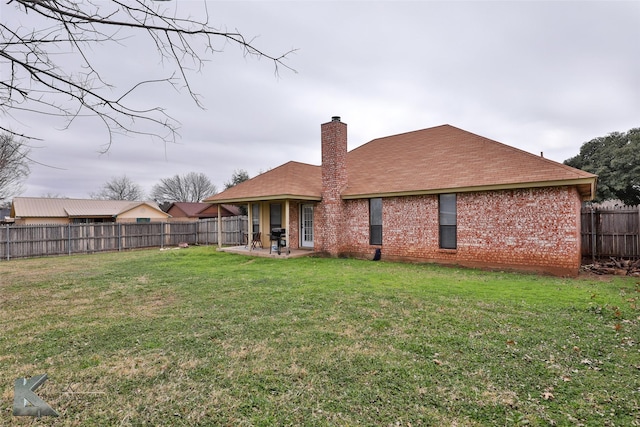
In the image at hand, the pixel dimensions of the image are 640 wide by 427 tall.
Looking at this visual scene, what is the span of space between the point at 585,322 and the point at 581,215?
27.2ft

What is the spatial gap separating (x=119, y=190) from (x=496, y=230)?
2629 inches

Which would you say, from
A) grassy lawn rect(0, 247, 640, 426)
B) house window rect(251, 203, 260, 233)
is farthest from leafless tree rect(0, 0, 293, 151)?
house window rect(251, 203, 260, 233)

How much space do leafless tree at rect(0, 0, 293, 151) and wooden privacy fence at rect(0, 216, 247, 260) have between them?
56.3 ft

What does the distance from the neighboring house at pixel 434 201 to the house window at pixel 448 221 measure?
0.03 m

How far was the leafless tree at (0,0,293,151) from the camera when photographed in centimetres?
196

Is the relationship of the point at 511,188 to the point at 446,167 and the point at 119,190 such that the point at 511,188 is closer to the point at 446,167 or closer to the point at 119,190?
the point at 446,167

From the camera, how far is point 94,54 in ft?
7.27

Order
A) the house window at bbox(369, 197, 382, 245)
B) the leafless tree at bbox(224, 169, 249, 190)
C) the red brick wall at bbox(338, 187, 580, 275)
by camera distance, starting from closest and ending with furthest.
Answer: the red brick wall at bbox(338, 187, 580, 275) → the house window at bbox(369, 197, 382, 245) → the leafless tree at bbox(224, 169, 249, 190)

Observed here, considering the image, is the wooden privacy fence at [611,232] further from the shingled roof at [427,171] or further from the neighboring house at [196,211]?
the neighboring house at [196,211]

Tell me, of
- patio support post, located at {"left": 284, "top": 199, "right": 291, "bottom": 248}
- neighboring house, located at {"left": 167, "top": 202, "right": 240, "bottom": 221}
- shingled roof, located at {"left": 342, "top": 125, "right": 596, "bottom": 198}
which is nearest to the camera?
shingled roof, located at {"left": 342, "top": 125, "right": 596, "bottom": 198}

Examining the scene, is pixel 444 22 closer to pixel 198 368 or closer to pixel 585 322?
pixel 585 322

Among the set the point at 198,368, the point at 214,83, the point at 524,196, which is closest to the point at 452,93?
the point at 524,196

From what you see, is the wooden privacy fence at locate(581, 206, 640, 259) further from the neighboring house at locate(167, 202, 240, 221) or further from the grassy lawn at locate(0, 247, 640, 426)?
the neighboring house at locate(167, 202, 240, 221)

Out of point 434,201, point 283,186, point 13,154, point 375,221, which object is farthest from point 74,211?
point 13,154
